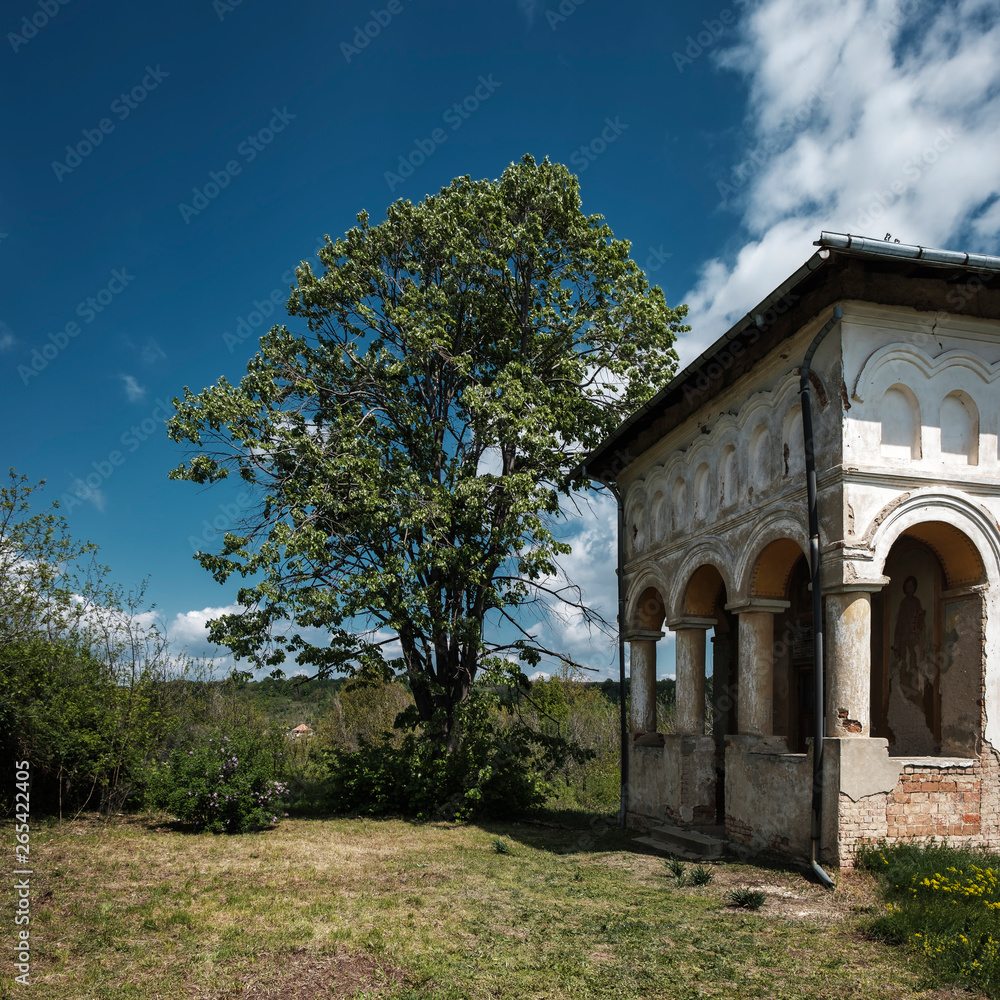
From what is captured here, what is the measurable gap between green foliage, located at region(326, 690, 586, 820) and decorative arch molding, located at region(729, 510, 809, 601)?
5796 mm

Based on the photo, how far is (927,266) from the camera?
8.90 metres

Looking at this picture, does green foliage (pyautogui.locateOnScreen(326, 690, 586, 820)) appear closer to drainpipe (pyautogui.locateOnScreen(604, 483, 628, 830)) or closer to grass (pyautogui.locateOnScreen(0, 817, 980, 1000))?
drainpipe (pyautogui.locateOnScreen(604, 483, 628, 830))

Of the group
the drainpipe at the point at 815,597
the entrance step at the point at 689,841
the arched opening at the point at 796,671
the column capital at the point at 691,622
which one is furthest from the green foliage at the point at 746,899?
the arched opening at the point at 796,671

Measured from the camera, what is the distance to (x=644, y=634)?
47.4ft

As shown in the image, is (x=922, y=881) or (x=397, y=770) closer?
(x=922, y=881)

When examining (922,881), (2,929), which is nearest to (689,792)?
(922,881)

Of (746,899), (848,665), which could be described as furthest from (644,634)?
(746,899)

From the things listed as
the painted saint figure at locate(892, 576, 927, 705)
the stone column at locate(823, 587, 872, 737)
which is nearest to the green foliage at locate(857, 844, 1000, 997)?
the stone column at locate(823, 587, 872, 737)

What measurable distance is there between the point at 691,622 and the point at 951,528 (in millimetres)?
4368

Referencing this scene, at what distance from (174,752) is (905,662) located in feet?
35.9

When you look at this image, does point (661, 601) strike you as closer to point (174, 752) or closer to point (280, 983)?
point (174, 752)

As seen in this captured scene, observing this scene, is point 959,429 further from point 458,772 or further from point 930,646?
point 458,772

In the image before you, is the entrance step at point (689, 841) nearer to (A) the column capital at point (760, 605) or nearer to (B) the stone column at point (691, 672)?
(B) the stone column at point (691, 672)

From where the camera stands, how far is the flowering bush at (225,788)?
12344 mm
